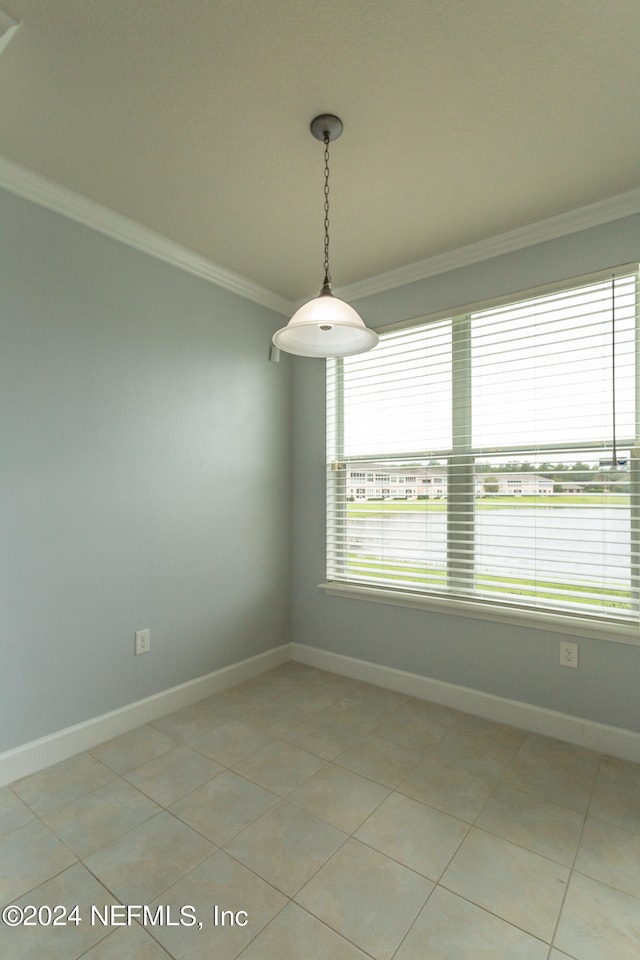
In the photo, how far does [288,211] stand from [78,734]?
272 centimetres

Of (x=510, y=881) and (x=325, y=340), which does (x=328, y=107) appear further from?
(x=510, y=881)

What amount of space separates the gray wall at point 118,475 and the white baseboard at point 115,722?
48 mm

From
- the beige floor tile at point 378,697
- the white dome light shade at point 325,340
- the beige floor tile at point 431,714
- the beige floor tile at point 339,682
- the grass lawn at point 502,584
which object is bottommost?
the beige floor tile at point 339,682

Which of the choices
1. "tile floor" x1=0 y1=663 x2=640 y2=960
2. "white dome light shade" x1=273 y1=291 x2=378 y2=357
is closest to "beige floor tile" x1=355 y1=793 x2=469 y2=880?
"tile floor" x1=0 y1=663 x2=640 y2=960

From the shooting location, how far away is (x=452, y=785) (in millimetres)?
1986

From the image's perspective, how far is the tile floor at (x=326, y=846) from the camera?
131 centimetres

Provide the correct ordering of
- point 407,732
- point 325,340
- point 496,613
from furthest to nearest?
point 496,613 < point 407,732 < point 325,340

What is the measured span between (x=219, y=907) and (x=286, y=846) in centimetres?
30

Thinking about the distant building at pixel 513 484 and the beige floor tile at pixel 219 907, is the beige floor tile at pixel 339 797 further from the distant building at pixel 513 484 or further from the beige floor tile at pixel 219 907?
the distant building at pixel 513 484

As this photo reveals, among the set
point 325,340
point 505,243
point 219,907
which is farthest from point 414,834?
point 505,243

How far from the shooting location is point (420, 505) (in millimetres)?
2900

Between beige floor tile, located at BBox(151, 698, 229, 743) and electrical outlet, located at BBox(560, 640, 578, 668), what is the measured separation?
1781 mm

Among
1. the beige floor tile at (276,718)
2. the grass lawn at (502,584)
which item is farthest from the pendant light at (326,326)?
the beige floor tile at (276,718)

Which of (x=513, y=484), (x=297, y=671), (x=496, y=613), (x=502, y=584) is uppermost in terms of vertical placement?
(x=513, y=484)
